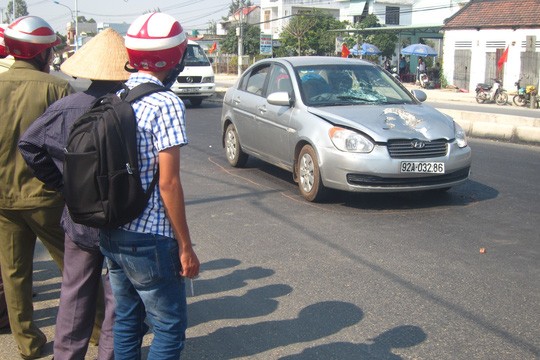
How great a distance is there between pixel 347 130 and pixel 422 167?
90 cm

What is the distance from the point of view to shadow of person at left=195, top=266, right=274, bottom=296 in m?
5.01

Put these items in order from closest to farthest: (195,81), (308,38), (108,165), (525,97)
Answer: (108,165) < (195,81) < (525,97) < (308,38)

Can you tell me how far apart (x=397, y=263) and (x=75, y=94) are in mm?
3108

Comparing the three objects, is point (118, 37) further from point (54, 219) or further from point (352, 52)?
point (352, 52)

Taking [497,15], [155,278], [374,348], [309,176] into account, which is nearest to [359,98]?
[309,176]

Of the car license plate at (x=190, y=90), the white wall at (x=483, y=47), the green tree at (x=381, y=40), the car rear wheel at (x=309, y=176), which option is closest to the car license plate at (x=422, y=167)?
the car rear wheel at (x=309, y=176)

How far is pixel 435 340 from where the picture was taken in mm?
4027

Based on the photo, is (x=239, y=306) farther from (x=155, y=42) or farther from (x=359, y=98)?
(x=359, y=98)

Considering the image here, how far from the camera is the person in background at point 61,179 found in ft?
10.9

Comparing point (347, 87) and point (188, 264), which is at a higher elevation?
point (347, 87)

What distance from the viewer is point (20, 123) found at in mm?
3721

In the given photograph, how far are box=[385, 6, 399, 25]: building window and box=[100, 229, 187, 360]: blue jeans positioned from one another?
66.7 meters

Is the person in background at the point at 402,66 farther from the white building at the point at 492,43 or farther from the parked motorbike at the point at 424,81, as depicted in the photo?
the white building at the point at 492,43

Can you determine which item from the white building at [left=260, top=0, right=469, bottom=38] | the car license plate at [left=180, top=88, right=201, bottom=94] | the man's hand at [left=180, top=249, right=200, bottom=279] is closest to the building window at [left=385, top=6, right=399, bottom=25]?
the white building at [left=260, top=0, right=469, bottom=38]
